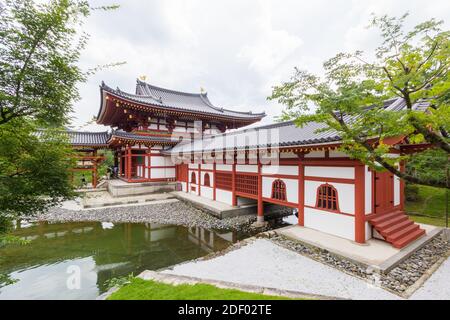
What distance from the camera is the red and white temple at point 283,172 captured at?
587cm

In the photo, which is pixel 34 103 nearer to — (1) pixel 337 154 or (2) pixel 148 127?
(1) pixel 337 154

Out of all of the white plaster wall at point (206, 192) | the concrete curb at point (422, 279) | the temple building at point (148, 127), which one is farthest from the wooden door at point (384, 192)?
the temple building at point (148, 127)

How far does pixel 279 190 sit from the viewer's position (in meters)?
8.02

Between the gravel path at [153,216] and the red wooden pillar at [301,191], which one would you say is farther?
the gravel path at [153,216]

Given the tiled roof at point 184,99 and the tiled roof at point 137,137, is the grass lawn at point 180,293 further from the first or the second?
the tiled roof at point 184,99

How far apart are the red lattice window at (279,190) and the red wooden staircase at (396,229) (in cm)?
285

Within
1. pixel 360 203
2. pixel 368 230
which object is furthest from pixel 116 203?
pixel 368 230

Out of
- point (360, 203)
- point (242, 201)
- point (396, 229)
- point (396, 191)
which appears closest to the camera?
point (360, 203)

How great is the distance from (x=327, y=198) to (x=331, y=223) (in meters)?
0.79

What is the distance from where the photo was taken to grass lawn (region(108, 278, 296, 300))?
3297 millimetres

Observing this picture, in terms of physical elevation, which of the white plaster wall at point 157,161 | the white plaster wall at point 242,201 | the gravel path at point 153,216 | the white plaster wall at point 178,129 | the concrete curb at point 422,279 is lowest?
the gravel path at point 153,216

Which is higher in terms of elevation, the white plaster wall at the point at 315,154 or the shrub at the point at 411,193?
the white plaster wall at the point at 315,154
